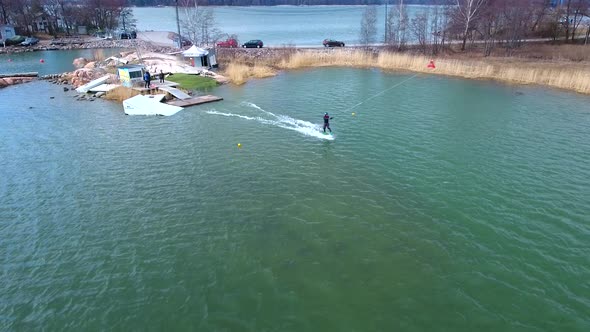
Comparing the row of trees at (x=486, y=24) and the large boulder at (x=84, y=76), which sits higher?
the row of trees at (x=486, y=24)

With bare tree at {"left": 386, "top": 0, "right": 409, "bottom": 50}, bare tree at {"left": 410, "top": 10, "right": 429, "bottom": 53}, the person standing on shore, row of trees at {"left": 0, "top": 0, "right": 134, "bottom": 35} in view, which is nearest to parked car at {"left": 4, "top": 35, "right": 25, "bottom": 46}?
row of trees at {"left": 0, "top": 0, "right": 134, "bottom": 35}

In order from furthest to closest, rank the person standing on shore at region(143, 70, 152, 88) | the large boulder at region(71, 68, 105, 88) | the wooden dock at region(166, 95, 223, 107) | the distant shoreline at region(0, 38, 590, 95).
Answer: the large boulder at region(71, 68, 105, 88), the distant shoreline at region(0, 38, 590, 95), the person standing on shore at region(143, 70, 152, 88), the wooden dock at region(166, 95, 223, 107)

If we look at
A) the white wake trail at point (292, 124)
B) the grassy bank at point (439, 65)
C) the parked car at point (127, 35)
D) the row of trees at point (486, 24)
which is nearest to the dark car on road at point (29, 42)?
the parked car at point (127, 35)

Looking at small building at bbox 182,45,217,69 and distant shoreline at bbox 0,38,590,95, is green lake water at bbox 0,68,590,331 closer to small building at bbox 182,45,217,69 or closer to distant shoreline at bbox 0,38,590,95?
distant shoreline at bbox 0,38,590,95

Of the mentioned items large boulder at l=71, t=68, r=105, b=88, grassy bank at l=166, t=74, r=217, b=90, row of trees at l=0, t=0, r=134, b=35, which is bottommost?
grassy bank at l=166, t=74, r=217, b=90

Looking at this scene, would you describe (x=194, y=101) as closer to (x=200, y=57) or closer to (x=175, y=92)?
(x=175, y=92)

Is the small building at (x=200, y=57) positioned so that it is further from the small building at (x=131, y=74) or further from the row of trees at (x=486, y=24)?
the row of trees at (x=486, y=24)

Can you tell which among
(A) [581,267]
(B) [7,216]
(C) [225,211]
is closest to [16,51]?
(B) [7,216]
